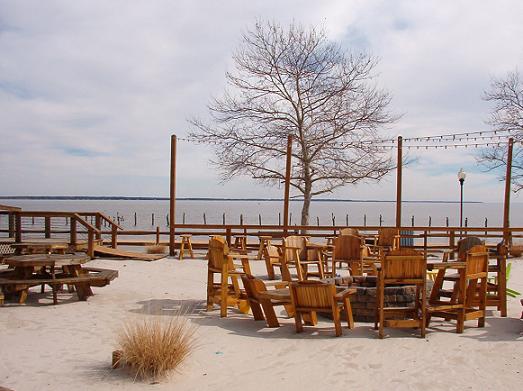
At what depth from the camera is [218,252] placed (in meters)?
8.13

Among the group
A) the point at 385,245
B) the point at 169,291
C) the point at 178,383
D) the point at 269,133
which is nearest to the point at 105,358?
the point at 178,383

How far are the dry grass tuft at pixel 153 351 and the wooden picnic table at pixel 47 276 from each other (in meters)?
3.67

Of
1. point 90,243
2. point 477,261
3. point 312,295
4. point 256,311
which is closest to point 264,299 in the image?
point 256,311

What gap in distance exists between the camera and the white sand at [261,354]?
504 centimetres

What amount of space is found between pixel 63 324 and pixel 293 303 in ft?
8.87

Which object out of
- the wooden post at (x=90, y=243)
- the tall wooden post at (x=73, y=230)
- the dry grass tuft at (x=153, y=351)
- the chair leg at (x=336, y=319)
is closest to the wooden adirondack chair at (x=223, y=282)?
the chair leg at (x=336, y=319)

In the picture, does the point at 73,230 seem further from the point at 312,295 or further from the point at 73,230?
the point at 312,295

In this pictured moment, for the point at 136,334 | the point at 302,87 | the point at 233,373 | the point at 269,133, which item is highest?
the point at 302,87

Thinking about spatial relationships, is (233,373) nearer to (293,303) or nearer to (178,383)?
(178,383)

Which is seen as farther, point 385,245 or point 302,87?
point 302,87

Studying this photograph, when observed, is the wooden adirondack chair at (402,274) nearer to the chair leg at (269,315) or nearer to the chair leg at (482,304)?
the chair leg at (482,304)

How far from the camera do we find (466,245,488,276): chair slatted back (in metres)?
7.07

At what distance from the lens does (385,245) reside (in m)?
13.0

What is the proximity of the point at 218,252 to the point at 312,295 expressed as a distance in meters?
1.75
